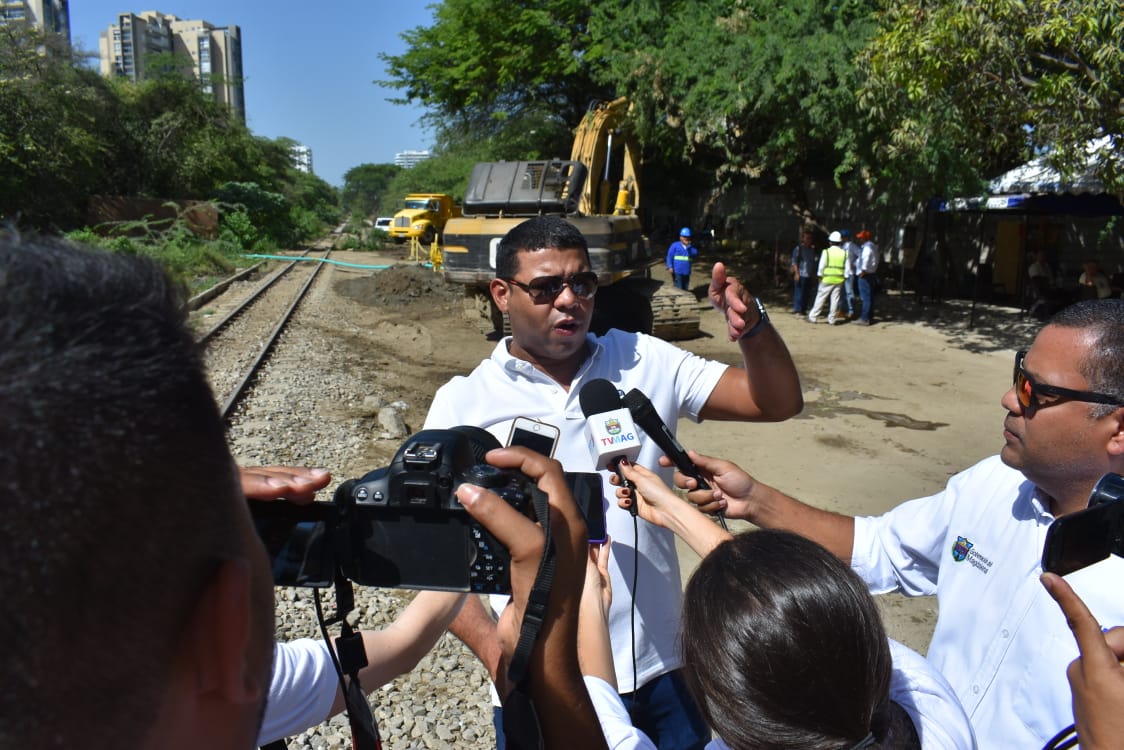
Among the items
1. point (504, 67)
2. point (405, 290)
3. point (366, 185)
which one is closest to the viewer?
point (405, 290)

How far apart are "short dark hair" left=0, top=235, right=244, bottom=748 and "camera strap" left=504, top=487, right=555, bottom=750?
507 mm

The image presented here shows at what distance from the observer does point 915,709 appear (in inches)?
60.2

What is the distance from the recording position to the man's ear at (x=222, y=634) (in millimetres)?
809

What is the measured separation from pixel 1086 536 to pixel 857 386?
975cm

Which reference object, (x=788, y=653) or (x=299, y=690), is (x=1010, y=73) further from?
(x=299, y=690)

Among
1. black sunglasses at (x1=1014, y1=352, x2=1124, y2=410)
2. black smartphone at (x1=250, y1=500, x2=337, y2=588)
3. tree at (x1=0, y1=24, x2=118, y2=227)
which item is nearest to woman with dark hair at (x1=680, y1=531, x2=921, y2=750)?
black smartphone at (x1=250, y1=500, x2=337, y2=588)

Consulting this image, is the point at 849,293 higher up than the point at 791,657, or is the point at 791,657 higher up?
the point at 791,657

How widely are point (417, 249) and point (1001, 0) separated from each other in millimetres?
26335

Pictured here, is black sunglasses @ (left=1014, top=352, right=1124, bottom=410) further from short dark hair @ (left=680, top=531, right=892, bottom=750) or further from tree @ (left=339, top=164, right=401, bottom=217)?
tree @ (left=339, top=164, right=401, bottom=217)

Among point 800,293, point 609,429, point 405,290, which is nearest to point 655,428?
point 609,429

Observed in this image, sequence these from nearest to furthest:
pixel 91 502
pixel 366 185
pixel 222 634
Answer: pixel 91 502, pixel 222 634, pixel 366 185

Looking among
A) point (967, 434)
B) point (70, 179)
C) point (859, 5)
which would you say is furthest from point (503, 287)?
point (70, 179)

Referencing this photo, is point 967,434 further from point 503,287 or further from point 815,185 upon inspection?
point 815,185

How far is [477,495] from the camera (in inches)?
49.0
